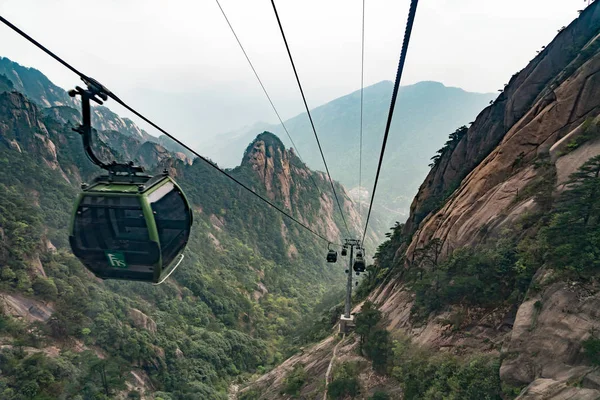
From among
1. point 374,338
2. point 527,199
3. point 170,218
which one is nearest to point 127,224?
point 170,218

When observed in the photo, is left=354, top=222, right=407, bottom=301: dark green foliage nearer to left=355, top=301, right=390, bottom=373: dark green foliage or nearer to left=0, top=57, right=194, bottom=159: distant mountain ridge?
left=355, top=301, right=390, bottom=373: dark green foliage

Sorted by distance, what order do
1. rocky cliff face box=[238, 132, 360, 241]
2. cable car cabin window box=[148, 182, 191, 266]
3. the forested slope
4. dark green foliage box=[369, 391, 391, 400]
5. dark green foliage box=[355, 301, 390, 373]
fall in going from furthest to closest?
rocky cliff face box=[238, 132, 360, 241] → the forested slope → dark green foliage box=[355, 301, 390, 373] → dark green foliage box=[369, 391, 391, 400] → cable car cabin window box=[148, 182, 191, 266]

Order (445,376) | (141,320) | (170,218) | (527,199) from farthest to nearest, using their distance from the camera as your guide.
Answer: (141,320) → (527,199) → (445,376) → (170,218)

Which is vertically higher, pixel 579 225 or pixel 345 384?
pixel 579 225

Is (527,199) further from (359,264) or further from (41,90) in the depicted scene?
(41,90)

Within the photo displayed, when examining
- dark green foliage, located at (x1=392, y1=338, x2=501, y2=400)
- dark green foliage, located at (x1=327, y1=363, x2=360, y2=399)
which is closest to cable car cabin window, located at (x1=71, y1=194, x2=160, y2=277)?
dark green foliage, located at (x1=392, y1=338, x2=501, y2=400)

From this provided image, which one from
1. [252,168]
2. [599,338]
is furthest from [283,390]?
[252,168]

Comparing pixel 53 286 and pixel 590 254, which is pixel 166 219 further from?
pixel 53 286
